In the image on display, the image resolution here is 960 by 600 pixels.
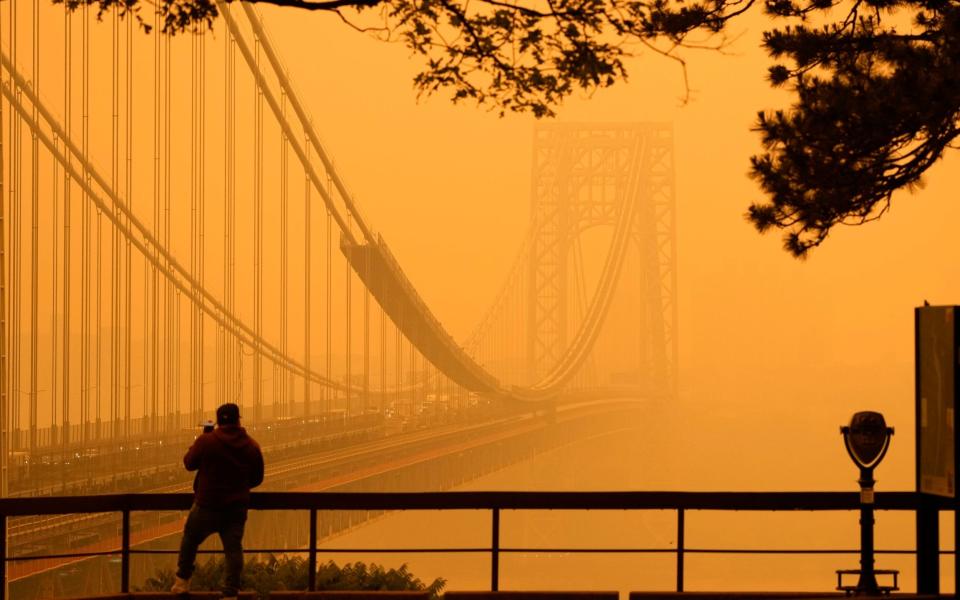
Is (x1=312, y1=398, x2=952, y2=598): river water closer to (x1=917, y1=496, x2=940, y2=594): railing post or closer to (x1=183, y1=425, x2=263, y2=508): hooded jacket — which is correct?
(x1=917, y1=496, x2=940, y2=594): railing post

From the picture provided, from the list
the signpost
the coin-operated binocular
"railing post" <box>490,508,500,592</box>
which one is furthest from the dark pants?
the signpost

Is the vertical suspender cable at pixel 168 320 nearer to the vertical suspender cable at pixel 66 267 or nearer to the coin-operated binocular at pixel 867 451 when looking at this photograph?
the vertical suspender cable at pixel 66 267

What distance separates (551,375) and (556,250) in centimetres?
1155

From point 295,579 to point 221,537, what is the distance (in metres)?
0.67

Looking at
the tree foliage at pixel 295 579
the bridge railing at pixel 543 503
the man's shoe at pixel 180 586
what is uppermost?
the bridge railing at pixel 543 503

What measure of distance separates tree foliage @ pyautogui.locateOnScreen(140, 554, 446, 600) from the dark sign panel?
2.26 m

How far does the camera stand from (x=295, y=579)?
6758 millimetres

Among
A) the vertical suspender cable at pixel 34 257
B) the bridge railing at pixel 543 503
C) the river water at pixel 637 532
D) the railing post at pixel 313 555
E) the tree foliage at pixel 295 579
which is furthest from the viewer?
the river water at pixel 637 532

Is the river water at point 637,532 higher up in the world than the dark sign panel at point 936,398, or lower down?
lower down

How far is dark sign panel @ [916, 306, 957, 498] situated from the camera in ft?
20.3

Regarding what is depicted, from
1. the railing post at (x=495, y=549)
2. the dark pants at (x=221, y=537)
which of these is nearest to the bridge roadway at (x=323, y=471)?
the dark pants at (x=221, y=537)

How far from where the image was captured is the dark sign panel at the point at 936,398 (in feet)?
20.3

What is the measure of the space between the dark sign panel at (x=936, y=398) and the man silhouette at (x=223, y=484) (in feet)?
9.36

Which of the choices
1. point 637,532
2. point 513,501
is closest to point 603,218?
point 637,532
